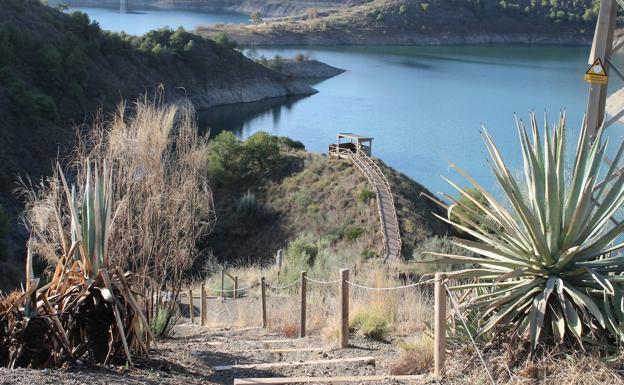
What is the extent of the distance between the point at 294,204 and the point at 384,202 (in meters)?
4.71

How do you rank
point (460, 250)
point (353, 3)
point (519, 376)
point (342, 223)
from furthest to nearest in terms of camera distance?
point (353, 3), point (342, 223), point (460, 250), point (519, 376)

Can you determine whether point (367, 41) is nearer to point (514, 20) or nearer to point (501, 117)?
point (514, 20)

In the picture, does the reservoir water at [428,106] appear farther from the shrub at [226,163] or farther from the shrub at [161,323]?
the shrub at [161,323]

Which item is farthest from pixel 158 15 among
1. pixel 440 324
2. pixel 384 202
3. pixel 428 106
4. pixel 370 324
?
pixel 440 324

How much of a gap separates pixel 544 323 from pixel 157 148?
653 centimetres

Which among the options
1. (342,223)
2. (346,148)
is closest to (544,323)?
(342,223)

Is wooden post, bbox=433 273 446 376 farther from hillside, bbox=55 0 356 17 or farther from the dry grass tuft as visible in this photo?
hillside, bbox=55 0 356 17

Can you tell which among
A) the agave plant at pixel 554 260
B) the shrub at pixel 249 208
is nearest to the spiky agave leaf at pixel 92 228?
the agave plant at pixel 554 260

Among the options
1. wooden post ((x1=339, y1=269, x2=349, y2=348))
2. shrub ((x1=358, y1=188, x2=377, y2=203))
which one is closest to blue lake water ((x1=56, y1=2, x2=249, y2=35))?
shrub ((x1=358, y1=188, x2=377, y2=203))

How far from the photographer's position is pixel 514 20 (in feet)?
395

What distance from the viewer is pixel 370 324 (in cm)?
841

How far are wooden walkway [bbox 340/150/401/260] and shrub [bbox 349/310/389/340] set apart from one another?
15628 mm

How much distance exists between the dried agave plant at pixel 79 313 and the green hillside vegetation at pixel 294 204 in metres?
17.5

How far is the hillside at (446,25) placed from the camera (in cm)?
11619
